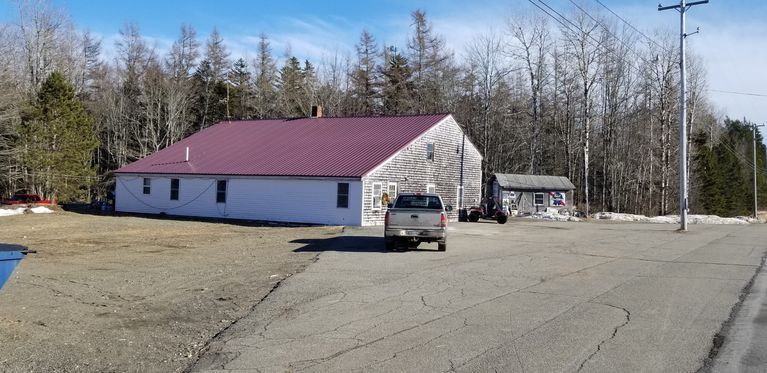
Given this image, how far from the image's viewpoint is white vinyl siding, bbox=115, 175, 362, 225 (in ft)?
96.9

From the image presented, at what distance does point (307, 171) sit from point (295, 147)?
5.01m

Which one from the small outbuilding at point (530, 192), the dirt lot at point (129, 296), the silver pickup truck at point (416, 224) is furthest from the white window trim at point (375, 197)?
the small outbuilding at point (530, 192)

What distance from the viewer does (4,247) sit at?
7762 mm

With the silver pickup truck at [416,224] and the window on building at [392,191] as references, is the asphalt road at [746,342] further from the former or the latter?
the window on building at [392,191]

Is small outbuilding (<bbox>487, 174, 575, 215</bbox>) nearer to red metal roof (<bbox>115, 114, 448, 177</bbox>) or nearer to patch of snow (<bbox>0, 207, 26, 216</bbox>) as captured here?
red metal roof (<bbox>115, 114, 448, 177</bbox>)

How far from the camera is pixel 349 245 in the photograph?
19.7m

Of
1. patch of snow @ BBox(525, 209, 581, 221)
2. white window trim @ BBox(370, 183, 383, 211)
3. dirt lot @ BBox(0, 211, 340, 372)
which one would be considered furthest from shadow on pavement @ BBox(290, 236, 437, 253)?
patch of snow @ BBox(525, 209, 581, 221)

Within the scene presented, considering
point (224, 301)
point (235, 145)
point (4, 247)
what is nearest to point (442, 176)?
point (235, 145)

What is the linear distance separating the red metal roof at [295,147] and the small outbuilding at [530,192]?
9.68 meters

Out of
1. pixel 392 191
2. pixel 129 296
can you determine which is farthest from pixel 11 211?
pixel 129 296

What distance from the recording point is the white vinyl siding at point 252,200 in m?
29.5

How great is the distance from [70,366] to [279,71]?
64187mm

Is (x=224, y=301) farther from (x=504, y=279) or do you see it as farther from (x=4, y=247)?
(x=504, y=279)

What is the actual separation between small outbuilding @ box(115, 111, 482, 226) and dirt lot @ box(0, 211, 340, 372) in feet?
23.5
